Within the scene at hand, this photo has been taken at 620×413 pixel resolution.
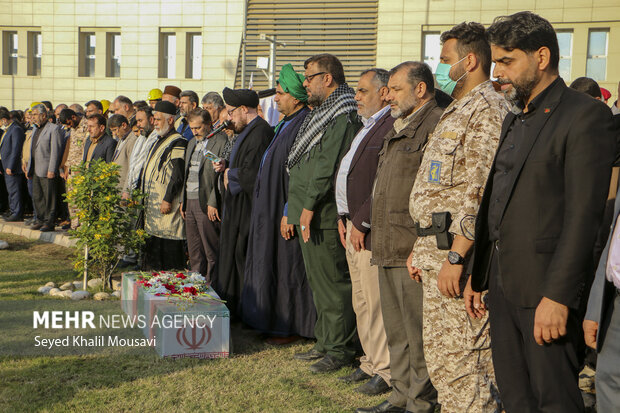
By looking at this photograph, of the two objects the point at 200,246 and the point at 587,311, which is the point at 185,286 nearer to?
the point at 200,246

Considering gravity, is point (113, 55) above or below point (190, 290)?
above

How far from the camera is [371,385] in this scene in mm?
4520

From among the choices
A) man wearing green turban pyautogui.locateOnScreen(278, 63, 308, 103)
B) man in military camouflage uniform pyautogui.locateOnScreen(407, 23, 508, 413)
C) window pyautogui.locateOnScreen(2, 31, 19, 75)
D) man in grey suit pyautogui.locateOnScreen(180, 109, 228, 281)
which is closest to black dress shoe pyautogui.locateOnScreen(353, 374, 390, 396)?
man in military camouflage uniform pyautogui.locateOnScreen(407, 23, 508, 413)

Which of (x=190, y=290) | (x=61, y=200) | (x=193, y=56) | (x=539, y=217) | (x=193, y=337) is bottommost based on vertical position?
(x=193, y=337)

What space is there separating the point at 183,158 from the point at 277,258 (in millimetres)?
2330

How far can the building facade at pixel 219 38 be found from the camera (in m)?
22.1

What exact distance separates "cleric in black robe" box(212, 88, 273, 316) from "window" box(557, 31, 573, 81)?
17968 millimetres

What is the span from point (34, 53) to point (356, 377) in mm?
27647

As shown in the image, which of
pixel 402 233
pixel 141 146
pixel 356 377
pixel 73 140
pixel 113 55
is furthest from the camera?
pixel 113 55

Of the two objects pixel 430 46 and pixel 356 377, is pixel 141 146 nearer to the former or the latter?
pixel 356 377

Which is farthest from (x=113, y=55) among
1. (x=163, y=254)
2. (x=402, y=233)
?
(x=402, y=233)

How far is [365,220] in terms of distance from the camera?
14.3 ft

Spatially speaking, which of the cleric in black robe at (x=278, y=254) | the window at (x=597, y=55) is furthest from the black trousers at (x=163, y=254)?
the window at (x=597, y=55)

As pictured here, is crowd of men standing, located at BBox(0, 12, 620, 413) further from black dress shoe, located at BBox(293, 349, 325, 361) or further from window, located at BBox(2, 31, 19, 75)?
window, located at BBox(2, 31, 19, 75)
